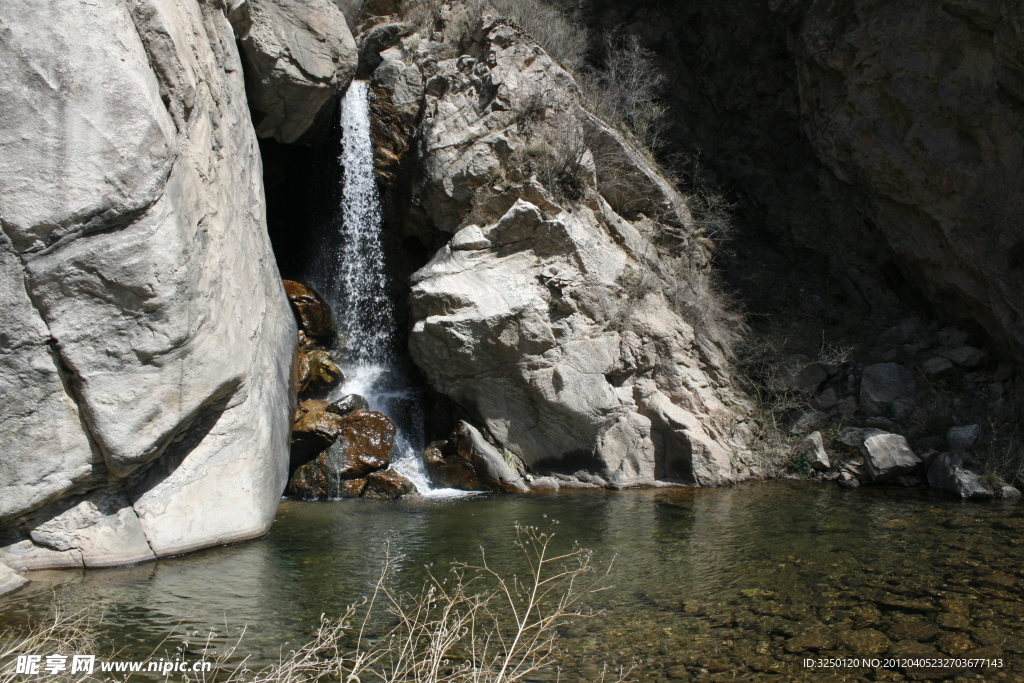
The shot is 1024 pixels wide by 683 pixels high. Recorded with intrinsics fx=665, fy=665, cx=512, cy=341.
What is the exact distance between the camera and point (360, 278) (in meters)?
12.2

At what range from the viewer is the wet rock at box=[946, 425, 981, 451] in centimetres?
904

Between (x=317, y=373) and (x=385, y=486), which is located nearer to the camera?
(x=385, y=486)

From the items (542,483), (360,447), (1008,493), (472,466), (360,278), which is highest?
(360,278)

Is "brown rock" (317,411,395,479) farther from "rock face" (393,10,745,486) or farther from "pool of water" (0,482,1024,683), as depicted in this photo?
"rock face" (393,10,745,486)

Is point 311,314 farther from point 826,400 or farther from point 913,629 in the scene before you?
point 913,629

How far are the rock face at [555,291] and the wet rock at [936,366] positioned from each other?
3.06 meters

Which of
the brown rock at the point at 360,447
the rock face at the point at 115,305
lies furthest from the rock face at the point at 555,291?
the rock face at the point at 115,305

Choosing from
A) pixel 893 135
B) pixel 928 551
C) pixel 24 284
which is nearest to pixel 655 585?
pixel 928 551

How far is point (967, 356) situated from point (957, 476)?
2.99 metres

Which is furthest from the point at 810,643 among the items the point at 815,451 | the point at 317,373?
the point at 317,373

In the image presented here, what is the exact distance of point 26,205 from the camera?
17.6 ft

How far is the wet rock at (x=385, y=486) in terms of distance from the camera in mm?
9234

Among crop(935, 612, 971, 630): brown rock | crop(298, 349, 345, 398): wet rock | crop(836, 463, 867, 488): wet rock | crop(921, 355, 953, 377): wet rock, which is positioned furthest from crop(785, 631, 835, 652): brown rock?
crop(298, 349, 345, 398): wet rock

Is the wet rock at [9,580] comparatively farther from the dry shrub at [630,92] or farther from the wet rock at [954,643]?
the dry shrub at [630,92]
